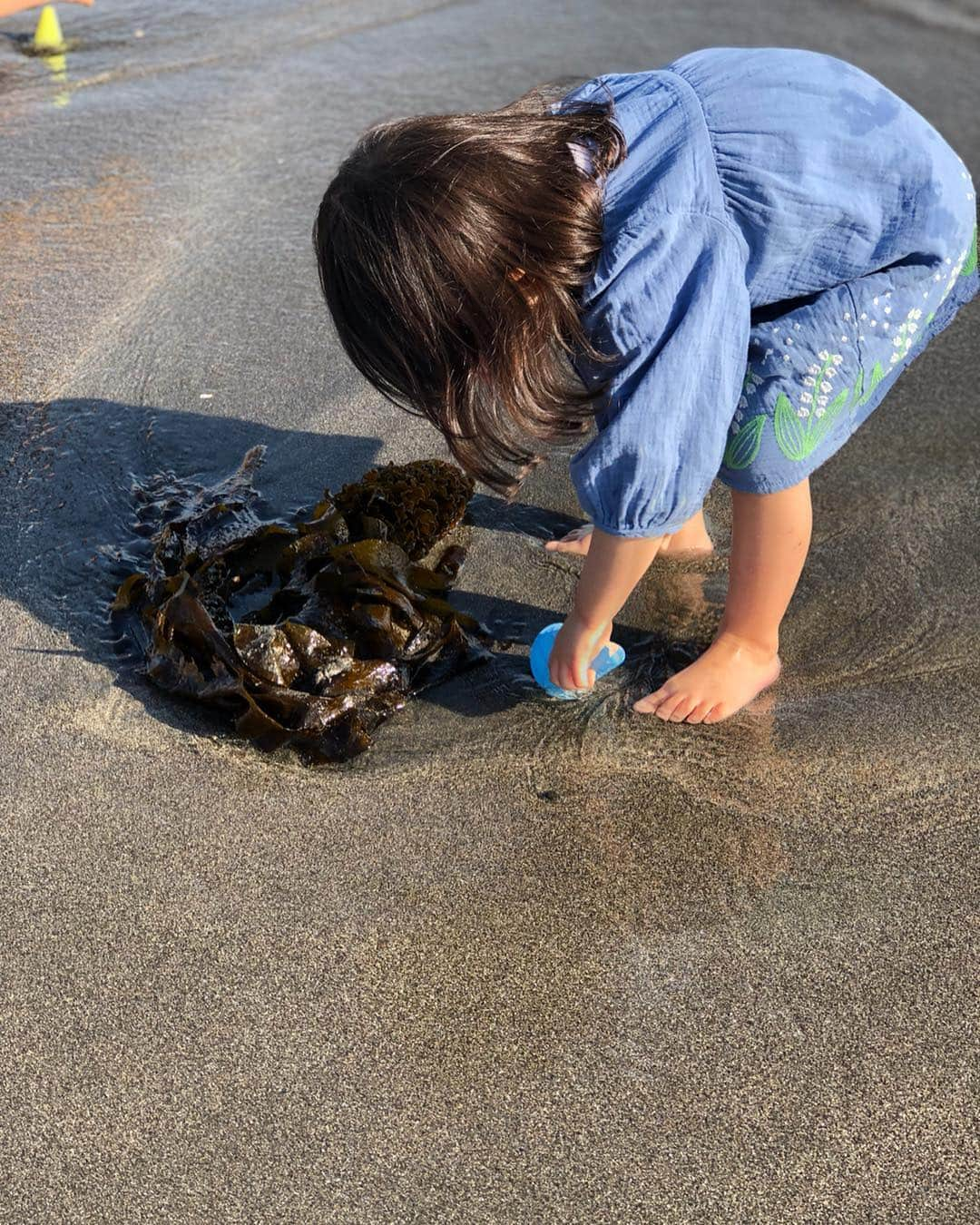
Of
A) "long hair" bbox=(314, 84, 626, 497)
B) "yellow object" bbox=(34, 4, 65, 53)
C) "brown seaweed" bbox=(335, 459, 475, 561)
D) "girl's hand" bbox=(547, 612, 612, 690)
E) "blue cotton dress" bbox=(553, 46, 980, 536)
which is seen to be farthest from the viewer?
"yellow object" bbox=(34, 4, 65, 53)

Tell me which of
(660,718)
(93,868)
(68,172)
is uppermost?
(68,172)

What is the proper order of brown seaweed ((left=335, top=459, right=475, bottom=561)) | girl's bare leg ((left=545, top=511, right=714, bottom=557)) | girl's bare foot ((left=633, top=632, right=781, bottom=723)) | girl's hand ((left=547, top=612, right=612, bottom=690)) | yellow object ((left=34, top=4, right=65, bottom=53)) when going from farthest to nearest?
yellow object ((left=34, top=4, right=65, bottom=53)) → girl's bare leg ((left=545, top=511, right=714, bottom=557)) → brown seaweed ((left=335, top=459, right=475, bottom=561)) → girl's bare foot ((left=633, top=632, right=781, bottom=723)) → girl's hand ((left=547, top=612, right=612, bottom=690))

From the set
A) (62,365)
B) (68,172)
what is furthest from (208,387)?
(68,172)

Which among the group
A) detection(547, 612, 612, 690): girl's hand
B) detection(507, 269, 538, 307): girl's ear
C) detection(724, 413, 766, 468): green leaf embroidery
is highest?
detection(507, 269, 538, 307): girl's ear

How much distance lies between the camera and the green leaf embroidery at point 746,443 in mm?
2299

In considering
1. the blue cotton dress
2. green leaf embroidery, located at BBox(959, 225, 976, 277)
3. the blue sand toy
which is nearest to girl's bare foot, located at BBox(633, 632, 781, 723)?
the blue sand toy

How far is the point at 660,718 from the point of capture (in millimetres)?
2488

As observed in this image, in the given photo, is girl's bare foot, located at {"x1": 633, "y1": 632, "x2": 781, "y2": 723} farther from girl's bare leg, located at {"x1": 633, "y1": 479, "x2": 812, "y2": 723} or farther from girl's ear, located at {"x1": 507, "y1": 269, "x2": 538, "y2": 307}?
girl's ear, located at {"x1": 507, "y1": 269, "x2": 538, "y2": 307}

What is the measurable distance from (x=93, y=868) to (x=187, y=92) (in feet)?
12.6

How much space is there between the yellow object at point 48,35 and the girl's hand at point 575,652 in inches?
170

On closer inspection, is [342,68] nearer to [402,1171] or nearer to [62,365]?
[62,365]

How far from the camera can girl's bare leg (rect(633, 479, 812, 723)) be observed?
7.91 feet

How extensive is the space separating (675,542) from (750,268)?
891 millimetres

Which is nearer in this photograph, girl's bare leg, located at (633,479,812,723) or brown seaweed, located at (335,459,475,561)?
girl's bare leg, located at (633,479,812,723)
